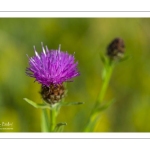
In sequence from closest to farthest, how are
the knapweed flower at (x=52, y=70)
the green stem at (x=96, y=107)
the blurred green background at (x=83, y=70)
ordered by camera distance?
1. the knapweed flower at (x=52, y=70)
2. the green stem at (x=96, y=107)
3. the blurred green background at (x=83, y=70)

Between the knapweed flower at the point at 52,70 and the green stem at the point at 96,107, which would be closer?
the knapweed flower at the point at 52,70

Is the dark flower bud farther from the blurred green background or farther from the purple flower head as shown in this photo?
the blurred green background

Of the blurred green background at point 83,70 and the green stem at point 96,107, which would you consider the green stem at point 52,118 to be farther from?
the blurred green background at point 83,70

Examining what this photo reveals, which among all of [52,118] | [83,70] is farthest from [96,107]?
[83,70]

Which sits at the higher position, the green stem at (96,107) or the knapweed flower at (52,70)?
the knapweed flower at (52,70)

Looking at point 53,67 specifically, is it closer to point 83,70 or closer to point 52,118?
point 52,118

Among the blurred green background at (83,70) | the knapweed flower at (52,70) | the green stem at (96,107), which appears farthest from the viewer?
the blurred green background at (83,70)

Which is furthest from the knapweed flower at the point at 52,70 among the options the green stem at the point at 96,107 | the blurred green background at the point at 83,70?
the blurred green background at the point at 83,70
